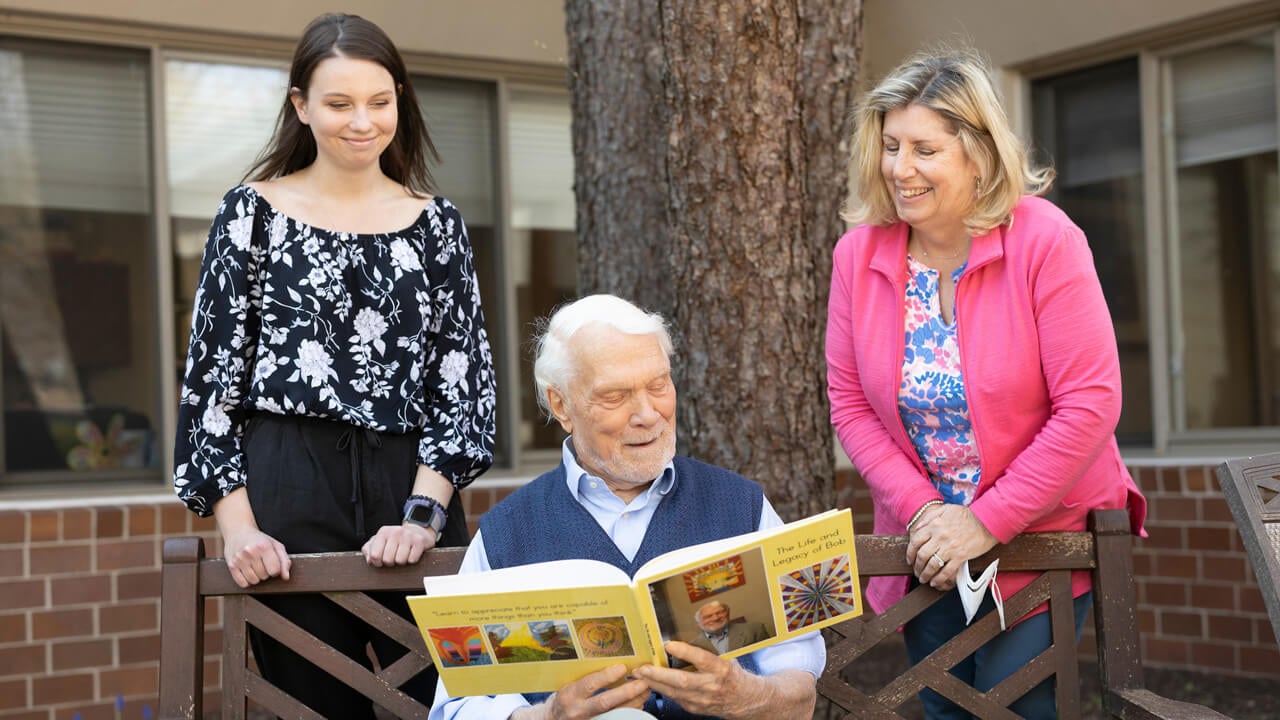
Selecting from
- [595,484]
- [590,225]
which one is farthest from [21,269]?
[595,484]

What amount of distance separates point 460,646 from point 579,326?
26.2 inches

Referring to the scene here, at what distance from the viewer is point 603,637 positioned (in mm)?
2025

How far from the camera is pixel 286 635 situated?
8.84 feet

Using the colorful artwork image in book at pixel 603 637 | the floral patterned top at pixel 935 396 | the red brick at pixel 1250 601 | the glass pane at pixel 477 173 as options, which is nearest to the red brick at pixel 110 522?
the glass pane at pixel 477 173

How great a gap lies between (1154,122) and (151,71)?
443 cm

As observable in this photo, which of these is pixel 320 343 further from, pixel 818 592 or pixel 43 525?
pixel 43 525

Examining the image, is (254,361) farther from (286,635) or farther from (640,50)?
(640,50)

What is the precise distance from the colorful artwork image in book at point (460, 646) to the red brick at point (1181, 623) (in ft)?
15.2

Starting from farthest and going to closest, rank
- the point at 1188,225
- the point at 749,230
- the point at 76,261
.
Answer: the point at 1188,225 < the point at 76,261 < the point at 749,230

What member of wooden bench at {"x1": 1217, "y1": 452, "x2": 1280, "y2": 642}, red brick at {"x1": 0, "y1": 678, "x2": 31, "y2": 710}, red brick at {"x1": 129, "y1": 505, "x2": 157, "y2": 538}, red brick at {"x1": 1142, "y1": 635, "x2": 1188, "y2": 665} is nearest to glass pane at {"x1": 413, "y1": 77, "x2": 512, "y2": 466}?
red brick at {"x1": 129, "y1": 505, "x2": 157, "y2": 538}

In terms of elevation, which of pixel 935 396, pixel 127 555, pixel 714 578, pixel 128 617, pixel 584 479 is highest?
pixel 935 396

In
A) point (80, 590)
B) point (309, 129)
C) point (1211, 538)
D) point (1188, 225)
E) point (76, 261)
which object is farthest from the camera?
point (1188, 225)

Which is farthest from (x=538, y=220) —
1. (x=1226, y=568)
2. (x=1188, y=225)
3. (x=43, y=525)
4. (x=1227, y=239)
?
→ (x=1226, y=568)

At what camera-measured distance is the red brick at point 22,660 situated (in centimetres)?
512
